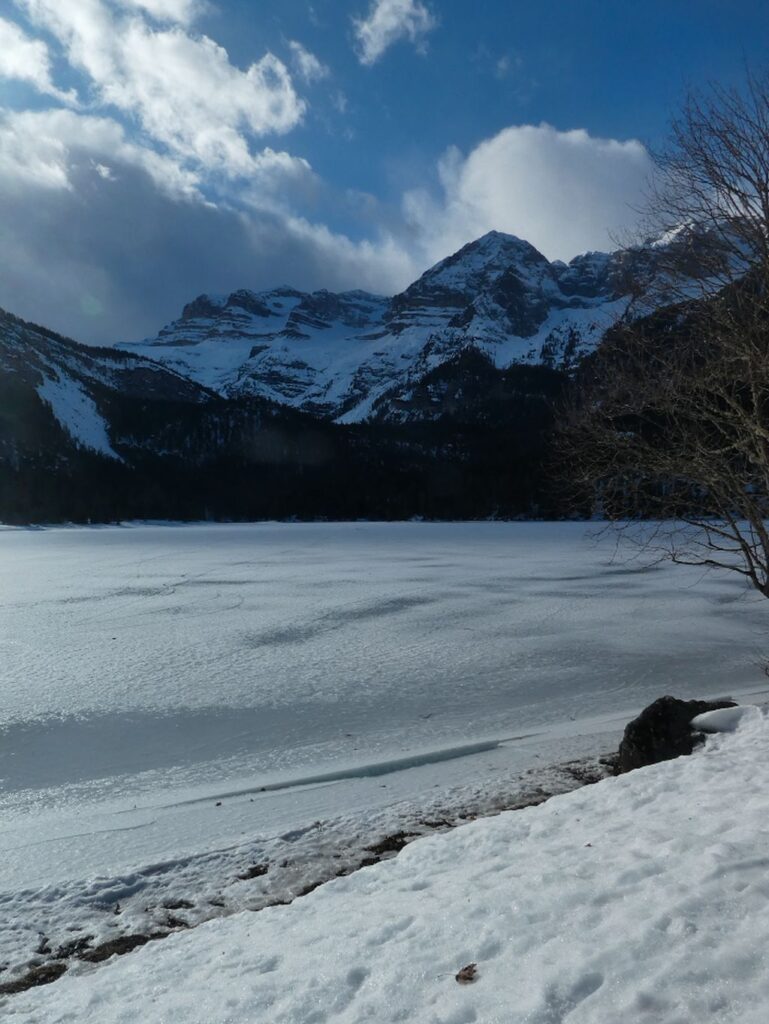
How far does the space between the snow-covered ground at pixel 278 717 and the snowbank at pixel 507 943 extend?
37.7 inches

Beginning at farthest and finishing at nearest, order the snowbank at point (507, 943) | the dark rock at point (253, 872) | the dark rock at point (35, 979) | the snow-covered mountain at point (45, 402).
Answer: the snow-covered mountain at point (45, 402) → the dark rock at point (253, 872) → the dark rock at point (35, 979) → the snowbank at point (507, 943)

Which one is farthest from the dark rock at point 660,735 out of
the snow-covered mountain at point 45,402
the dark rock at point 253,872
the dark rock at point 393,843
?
the snow-covered mountain at point 45,402

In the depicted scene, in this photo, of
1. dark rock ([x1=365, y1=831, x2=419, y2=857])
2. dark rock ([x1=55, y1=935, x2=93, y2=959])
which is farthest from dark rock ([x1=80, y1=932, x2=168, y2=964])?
dark rock ([x1=365, y1=831, x2=419, y2=857])

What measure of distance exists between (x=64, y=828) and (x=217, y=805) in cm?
138

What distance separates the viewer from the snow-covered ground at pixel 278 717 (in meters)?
5.46

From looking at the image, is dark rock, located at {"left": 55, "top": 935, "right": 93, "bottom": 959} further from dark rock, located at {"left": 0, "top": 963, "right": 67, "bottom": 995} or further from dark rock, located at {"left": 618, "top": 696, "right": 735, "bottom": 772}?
dark rock, located at {"left": 618, "top": 696, "right": 735, "bottom": 772}

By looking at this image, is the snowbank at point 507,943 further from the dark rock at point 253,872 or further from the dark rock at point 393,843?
the dark rock at point 253,872

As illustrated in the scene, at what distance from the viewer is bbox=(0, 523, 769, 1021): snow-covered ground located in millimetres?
5461

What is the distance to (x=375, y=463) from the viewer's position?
142000 mm

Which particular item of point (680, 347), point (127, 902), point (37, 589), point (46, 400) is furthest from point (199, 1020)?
point (46, 400)

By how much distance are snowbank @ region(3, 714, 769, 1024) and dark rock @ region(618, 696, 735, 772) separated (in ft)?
6.01

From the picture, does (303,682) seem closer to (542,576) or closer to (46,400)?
(542,576)

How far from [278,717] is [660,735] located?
5.00 m

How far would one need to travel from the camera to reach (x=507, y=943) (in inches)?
131
